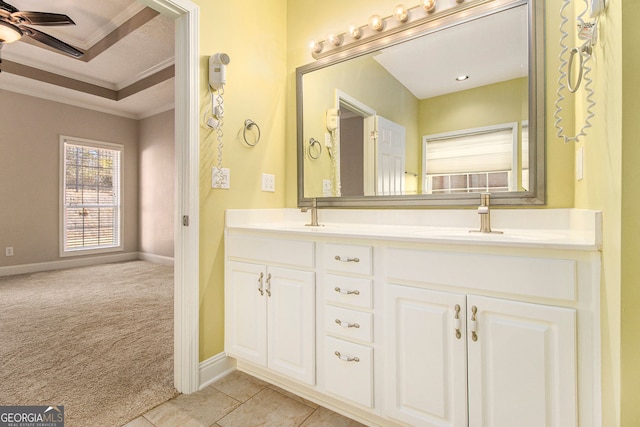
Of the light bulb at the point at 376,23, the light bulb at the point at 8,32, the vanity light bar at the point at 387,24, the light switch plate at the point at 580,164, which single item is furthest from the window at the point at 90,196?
the light switch plate at the point at 580,164

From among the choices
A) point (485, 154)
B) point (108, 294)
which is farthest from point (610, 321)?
point (108, 294)

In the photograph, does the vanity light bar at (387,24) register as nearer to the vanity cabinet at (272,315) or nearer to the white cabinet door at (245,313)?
the vanity cabinet at (272,315)

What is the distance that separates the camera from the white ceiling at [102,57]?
2.98 m

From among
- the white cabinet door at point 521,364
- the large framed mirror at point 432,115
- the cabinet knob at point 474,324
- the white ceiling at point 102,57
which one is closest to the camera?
the white cabinet door at point 521,364

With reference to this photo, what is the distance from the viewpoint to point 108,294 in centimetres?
347

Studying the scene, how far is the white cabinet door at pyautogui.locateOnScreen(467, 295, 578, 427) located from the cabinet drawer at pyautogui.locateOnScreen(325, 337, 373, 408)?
41cm

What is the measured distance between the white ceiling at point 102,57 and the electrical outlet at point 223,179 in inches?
84.5

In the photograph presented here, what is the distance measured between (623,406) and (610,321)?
21cm

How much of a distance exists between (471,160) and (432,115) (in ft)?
1.12

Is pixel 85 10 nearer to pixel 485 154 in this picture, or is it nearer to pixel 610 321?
pixel 485 154

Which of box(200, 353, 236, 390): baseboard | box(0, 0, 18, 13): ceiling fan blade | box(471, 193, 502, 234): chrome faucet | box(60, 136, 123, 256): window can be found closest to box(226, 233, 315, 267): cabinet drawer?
box(200, 353, 236, 390): baseboard

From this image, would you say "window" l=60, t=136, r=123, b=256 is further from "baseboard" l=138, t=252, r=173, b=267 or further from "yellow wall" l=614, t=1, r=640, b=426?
"yellow wall" l=614, t=1, r=640, b=426

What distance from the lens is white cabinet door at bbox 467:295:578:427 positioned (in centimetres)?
99

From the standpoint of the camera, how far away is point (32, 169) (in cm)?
449
